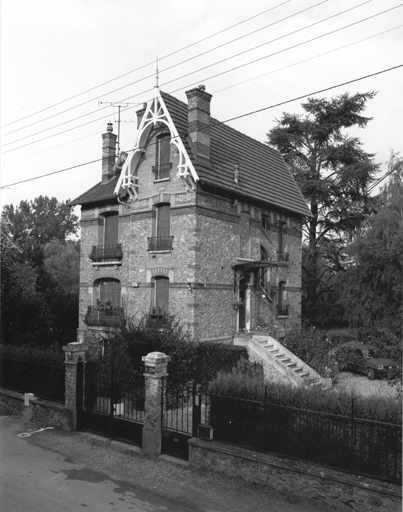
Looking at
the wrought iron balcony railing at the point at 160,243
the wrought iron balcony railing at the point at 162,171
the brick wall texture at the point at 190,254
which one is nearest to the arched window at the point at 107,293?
the brick wall texture at the point at 190,254

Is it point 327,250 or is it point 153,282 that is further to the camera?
point 327,250

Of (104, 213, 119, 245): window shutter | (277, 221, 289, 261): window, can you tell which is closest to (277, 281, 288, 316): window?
(277, 221, 289, 261): window

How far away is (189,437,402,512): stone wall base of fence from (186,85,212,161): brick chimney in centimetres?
1309

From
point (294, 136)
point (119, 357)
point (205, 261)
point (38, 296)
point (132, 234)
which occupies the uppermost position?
point (294, 136)

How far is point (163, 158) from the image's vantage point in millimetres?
21297

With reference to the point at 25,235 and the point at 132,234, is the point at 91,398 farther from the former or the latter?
the point at 25,235

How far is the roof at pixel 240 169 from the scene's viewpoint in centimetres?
2083

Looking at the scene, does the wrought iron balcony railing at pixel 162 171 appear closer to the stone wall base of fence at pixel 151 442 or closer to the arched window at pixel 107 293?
the arched window at pixel 107 293

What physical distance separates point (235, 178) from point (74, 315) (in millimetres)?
14637

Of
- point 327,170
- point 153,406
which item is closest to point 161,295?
point 153,406

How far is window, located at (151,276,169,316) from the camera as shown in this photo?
2097 centimetres

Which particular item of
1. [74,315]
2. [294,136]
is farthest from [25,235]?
[294,136]

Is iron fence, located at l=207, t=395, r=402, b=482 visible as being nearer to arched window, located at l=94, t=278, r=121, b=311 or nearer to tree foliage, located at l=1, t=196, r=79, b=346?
arched window, located at l=94, t=278, r=121, b=311

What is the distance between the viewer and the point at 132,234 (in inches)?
882
